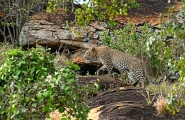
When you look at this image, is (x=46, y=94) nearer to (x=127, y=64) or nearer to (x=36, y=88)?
(x=36, y=88)

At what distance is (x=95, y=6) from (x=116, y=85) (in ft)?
22.7

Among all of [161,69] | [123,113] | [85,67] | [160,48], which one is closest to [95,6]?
[160,48]

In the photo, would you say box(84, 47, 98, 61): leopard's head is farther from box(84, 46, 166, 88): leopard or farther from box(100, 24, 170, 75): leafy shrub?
box(100, 24, 170, 75): leafy shrub

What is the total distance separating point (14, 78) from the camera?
5.86m

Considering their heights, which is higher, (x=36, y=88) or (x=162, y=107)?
(x=36, y=88)

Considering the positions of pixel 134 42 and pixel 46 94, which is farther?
pixel 134 42

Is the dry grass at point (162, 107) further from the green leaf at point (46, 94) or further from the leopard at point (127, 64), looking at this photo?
the leopard at point (127, 64)

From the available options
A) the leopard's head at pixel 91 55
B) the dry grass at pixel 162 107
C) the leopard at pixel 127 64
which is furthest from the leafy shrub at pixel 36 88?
the leopard's head at pixel 91 55

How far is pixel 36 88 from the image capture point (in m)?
5.66

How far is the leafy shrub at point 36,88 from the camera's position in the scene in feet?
18.0

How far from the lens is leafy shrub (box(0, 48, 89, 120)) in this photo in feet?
18.0

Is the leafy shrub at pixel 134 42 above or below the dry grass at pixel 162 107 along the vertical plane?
below

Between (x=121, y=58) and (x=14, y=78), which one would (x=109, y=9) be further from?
(x=121, y=58)

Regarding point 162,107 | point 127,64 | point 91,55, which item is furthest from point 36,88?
point 91,55
